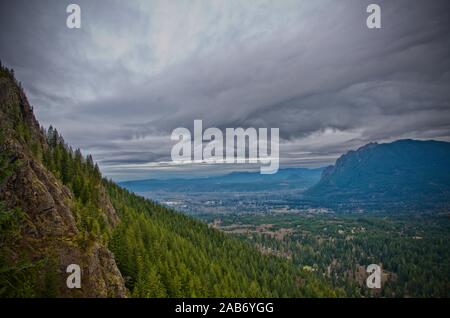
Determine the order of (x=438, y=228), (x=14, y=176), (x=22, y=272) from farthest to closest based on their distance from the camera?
1. (x=438, y=228)
2. (x=14, y=176)
3. (x=22, y=272)

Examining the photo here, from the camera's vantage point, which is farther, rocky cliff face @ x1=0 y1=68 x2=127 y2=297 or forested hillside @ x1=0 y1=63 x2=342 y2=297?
rocky cliff face @ x1=0 y1=68 x2=127 y2=297

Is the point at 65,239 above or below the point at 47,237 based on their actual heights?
below

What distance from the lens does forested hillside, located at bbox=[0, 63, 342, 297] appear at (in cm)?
1485

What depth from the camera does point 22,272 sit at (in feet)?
47.9

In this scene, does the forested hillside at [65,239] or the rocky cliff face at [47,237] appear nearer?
the forested hillside at [65,239]

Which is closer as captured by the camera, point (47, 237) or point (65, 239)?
point (47, 237)

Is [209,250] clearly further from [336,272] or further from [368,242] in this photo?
[368,242]

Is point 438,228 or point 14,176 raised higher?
point 14,176

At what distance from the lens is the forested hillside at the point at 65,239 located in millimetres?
14852

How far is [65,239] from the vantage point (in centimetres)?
1752

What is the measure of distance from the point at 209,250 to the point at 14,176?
4041cm
